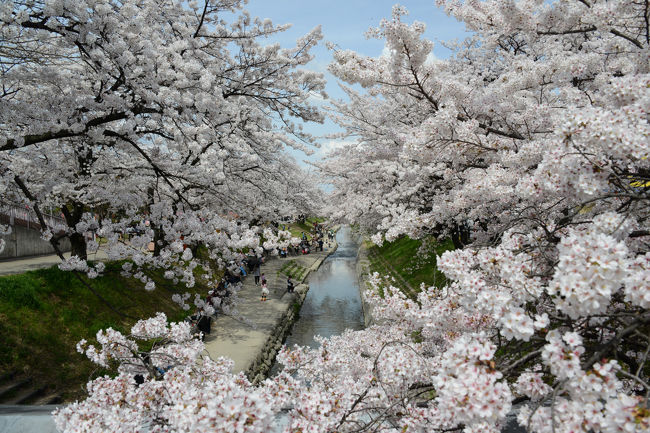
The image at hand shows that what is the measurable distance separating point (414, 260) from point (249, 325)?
9.31m

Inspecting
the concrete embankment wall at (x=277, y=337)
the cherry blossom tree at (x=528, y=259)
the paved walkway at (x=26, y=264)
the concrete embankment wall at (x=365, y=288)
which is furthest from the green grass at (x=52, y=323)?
the concrete embankment wall at (x=365, y=288)

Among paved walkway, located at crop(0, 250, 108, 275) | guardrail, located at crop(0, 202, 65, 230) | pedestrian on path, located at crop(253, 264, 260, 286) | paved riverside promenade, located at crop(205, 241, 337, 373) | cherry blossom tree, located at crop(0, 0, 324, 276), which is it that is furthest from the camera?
pedestrian on path, located at crop(253, 264, 260, 286)

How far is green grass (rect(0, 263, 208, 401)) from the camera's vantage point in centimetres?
841

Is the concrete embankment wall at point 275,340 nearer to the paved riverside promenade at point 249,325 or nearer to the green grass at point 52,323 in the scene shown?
the paved riverside promenade at point 249,325

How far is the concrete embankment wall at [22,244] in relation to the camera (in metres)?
14.7

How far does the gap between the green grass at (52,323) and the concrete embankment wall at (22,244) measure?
576cm

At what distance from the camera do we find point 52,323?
962cm

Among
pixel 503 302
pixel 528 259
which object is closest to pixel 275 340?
pixel 528 259

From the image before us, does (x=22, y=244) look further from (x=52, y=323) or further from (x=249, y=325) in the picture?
(x=249, y=325)

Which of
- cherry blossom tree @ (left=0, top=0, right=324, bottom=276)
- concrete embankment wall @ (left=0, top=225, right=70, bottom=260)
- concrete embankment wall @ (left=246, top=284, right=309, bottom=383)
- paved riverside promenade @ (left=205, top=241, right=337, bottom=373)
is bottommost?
concrete embankment wall @ (left=246, top=284, right=309, bottom=383)

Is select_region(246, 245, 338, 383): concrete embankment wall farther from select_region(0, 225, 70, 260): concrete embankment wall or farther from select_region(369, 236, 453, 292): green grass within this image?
select_region(0, 225, 70, 260): concrete embankment wall

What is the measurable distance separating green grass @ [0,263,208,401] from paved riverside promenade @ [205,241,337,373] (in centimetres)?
296

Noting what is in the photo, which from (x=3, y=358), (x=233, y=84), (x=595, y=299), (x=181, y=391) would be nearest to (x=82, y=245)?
(x=3, y=358)

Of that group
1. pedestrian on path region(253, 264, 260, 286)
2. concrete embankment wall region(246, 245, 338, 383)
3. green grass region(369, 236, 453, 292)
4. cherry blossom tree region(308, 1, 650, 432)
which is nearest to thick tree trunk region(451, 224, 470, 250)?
green grass region(369, 236, 453, 292)
